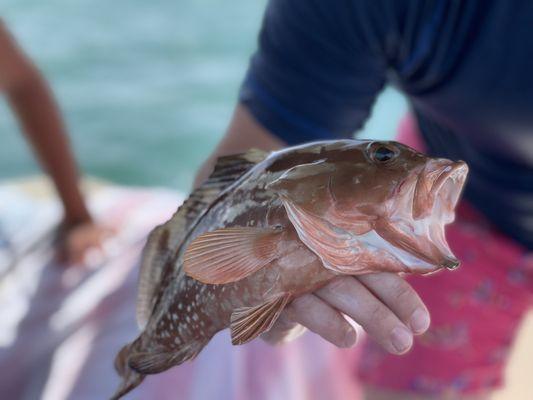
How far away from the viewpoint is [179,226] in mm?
966

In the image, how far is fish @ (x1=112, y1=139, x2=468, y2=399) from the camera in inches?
31.3

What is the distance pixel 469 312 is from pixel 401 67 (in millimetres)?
647

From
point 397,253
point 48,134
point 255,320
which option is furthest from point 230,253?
point 48,134

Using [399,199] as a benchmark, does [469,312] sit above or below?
below

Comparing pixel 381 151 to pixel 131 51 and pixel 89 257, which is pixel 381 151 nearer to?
pixel 89 257

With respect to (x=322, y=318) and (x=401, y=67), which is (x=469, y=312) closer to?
(x=401, y=67)

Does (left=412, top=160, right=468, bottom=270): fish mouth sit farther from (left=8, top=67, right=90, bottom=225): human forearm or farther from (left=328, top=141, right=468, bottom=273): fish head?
(left=8, top=67, right=90, bottom=225): human forearm

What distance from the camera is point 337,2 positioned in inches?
50.1

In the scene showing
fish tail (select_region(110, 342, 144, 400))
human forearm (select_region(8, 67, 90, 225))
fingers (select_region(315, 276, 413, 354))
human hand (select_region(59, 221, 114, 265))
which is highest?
fingers (select_region(315, 276, 413, 354))

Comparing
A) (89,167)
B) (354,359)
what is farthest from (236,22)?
(354,359)

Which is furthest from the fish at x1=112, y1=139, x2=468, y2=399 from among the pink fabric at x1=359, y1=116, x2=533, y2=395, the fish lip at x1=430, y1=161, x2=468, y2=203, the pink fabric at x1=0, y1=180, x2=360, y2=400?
the pink fabric at x1=359, y1=116, x2=533, y2=395

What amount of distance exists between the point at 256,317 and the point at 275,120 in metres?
0.62

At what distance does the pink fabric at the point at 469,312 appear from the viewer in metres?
1.68

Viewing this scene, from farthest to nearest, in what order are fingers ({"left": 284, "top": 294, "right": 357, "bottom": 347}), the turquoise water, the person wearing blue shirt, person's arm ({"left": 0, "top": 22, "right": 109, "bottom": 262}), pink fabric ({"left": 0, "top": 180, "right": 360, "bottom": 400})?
the turquoise water → person's arm ({"left": 0, "top": 22, "right": 109, "bottom": 262}) → pink fabric ({"left": 0, "top": 180, "right": 360, "bottom": 400}) → the person wearing blue shirt → fingers ({"left": 284, "top": 294, "right": 357, "bottom": 347})
